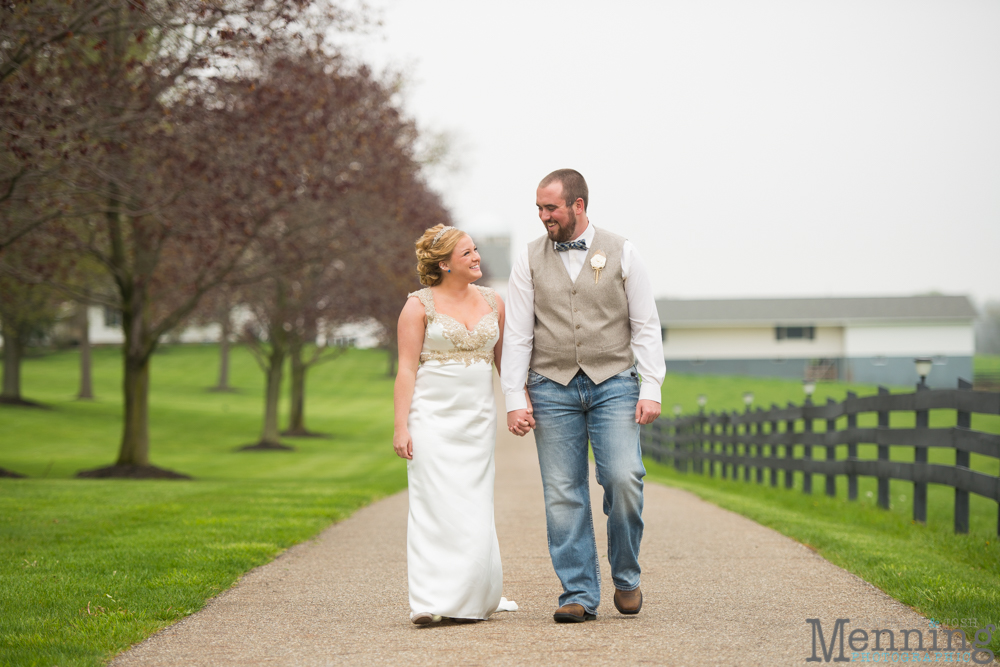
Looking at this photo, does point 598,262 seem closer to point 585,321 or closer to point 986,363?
point 585,321

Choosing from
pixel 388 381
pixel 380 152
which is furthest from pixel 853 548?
pixel 388 381

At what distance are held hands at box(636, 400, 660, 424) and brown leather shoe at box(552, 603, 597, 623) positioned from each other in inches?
39.4

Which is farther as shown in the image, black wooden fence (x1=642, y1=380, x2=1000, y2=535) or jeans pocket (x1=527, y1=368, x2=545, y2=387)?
black wooden fence (x1=642, y1=380, x2=1000, y2=535)

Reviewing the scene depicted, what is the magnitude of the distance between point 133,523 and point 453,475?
17.4 feet

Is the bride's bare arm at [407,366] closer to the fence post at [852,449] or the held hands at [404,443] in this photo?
the held hands at [404,443]

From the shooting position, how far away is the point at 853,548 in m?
7.02

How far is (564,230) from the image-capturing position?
201 inches

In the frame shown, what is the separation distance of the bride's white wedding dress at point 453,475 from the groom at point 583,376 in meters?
0.27

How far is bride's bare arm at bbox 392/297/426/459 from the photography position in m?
5.28

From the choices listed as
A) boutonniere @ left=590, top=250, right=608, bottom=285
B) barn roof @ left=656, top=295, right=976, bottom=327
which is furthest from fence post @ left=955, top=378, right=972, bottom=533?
barn roof @ left=656, top=295, right=976, bottom=327

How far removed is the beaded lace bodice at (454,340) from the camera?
5367 millimetres

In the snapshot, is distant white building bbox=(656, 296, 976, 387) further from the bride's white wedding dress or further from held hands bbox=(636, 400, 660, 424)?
held hands bbox=(636, 400, 660, 424)

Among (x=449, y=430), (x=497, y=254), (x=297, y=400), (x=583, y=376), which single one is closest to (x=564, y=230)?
(x=583, y=376)

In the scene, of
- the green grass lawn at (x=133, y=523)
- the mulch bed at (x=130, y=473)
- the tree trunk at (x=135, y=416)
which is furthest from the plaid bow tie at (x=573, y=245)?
the tree trunk at (x=135, y=416)
